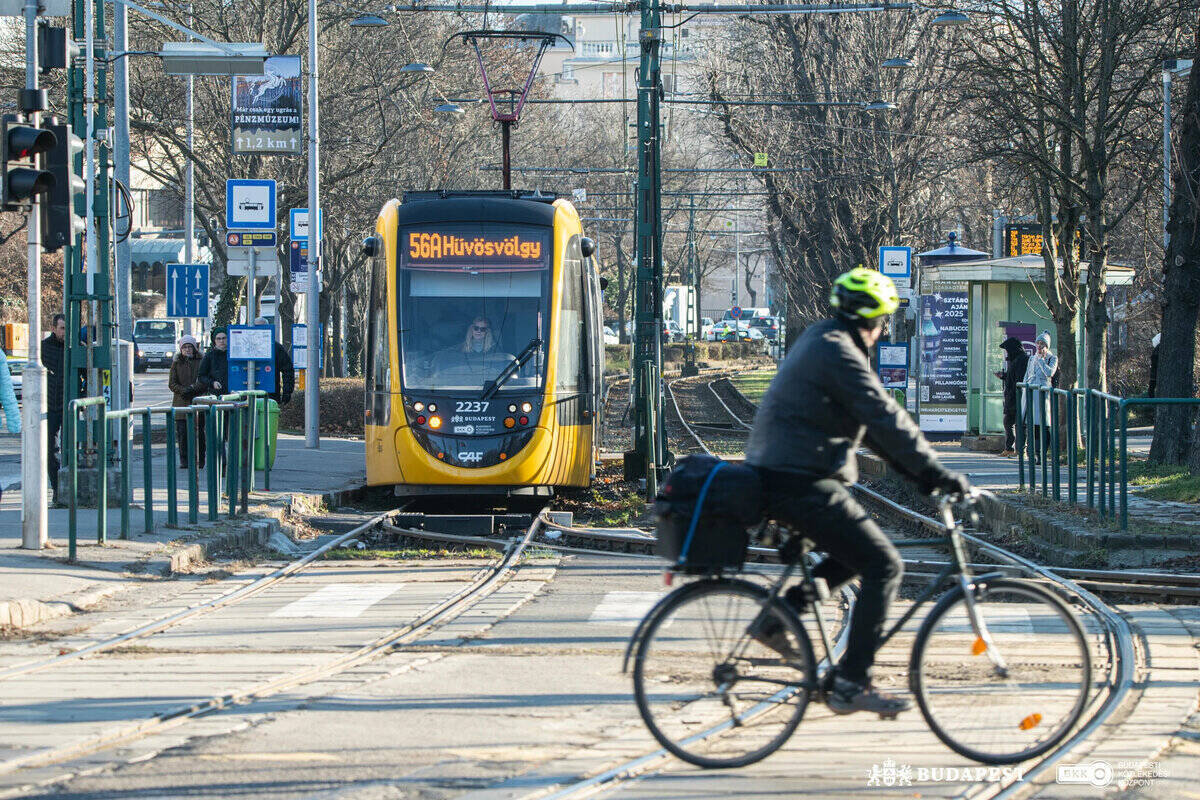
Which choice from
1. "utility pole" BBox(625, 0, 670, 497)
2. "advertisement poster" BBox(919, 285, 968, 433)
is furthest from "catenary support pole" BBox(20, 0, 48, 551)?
"advertisement poster" BBox(919, 285, 968, 433)

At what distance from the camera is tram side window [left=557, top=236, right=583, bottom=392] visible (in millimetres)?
16406

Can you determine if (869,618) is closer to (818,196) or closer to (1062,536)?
(1062,536)

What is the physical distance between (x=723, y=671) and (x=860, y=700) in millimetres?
528

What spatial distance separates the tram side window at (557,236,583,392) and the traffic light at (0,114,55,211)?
6.13 metres

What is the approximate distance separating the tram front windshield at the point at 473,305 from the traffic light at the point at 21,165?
5.19 meters

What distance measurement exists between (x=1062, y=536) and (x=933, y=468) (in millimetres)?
7978

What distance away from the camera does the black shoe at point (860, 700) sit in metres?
5.81

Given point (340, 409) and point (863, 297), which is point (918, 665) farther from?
point (340, 409)

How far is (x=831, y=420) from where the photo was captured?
581 centimetres

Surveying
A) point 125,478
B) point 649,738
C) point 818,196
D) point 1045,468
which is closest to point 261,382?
point 125,478

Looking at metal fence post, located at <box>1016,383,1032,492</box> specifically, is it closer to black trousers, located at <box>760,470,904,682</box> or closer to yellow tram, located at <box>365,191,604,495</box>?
yellow tram, located at <box>365,191,604,495</box>

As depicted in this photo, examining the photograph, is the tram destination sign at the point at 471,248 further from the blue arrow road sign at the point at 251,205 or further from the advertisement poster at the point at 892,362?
the advertisement poster at the point at 892,362

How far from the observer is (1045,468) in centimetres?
1598

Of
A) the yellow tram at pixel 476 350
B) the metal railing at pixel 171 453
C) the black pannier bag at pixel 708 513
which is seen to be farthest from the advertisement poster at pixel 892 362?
the black pannier bag at pixel 708 513
